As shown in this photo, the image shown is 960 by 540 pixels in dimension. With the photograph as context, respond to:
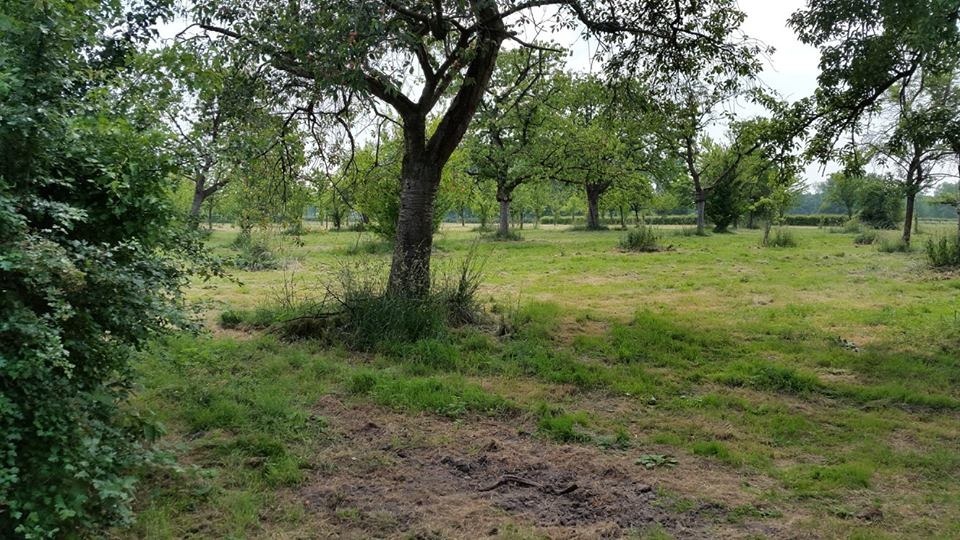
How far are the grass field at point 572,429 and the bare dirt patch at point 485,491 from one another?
0.02 m

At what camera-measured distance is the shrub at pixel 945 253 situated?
13266mm

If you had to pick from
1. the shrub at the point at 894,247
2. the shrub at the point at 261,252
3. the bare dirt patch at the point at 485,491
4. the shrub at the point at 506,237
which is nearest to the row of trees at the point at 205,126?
the bare dirt patch at the point at 485,491

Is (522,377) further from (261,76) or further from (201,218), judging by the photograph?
(261,76)

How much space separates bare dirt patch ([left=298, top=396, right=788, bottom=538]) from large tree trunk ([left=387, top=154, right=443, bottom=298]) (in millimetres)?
3269

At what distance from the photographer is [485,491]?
3.55 meters

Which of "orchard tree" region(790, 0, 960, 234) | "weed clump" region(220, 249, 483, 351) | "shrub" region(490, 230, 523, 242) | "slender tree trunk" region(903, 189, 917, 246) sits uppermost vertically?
"orchard tree" region(790, 0, 960, 234)

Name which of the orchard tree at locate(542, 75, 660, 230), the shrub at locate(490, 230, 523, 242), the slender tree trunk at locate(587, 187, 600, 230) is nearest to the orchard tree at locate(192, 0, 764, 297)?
the orchard tree at locate(542, 75, 660, 230)

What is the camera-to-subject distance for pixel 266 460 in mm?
3791

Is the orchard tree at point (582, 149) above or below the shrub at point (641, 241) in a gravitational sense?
above

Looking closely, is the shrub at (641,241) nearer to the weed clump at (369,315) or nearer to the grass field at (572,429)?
the grass field at (572,429)

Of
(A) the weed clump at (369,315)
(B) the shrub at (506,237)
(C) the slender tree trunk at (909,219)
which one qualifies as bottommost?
(A) the weed clump at (369,315)

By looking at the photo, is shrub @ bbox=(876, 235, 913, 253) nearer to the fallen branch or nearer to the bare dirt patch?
the bare dirt patch

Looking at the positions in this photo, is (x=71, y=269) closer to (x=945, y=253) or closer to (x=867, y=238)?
(x=945, y=253)

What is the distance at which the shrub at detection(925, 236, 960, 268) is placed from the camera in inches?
522
